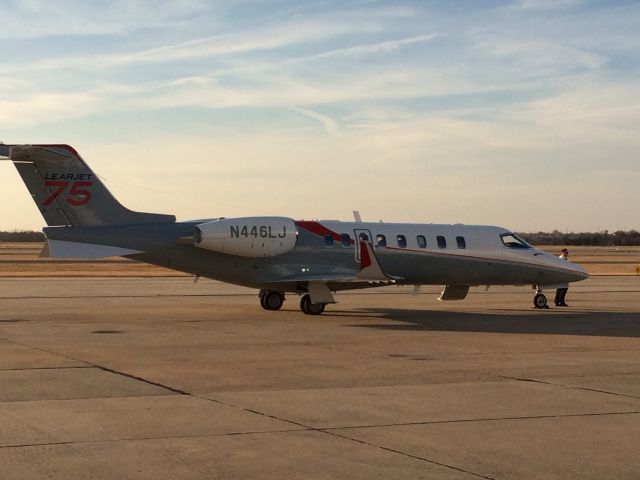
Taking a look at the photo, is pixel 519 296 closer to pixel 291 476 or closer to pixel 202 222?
pixel 202 222

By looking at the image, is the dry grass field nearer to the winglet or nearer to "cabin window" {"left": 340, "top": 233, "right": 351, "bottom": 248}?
"cabin window" {"left": 340, "top": 233, "right": 351, "bottom": 248}

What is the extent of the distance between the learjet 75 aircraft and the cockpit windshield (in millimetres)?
35

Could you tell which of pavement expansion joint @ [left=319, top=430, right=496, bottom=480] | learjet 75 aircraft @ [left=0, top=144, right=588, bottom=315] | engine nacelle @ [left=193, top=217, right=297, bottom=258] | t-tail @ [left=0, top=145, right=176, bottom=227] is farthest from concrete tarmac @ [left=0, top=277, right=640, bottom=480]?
t-tail @ [left=0, top=145, right=176, bottom=227]

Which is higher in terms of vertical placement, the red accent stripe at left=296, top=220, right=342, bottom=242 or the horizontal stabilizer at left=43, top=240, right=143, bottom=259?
the red accent stripe at left=296, top=220, right=342, bottom=242

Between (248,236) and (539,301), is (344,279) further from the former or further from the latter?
(539,301)

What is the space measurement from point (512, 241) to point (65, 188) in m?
14.0

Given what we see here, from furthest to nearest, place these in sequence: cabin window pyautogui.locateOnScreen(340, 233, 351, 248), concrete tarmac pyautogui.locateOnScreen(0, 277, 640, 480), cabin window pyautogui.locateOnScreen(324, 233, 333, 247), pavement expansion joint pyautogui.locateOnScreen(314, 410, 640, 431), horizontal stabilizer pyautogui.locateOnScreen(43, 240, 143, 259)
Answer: cabin window pyautogui.locateOnScreen(340, 233, 351, 248), cabin window pyautogui.locateOnScreen(324, 233, 333, 247), horizontal stabilizer pyautogui.locateOnScreen(43, 240, 143, 259), pavement expansion joint pyautogui.locateOnScreen(314, 410, 640, 431), concrete tarmac pyautogui.locateOnScreen(0, 277, 640, 480)

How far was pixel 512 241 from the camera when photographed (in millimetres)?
31047

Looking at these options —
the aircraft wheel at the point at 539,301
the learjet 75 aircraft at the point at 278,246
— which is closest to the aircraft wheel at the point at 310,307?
the learjet 75 aircraft at the point at 278,246

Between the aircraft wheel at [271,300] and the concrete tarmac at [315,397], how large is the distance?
9.38 feet

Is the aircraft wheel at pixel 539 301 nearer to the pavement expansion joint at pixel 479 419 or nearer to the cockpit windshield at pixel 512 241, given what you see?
the cockpit windshield at pixel 512 241

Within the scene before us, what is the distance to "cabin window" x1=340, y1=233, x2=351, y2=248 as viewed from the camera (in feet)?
93.4

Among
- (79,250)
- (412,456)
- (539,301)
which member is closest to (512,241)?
(539,301)

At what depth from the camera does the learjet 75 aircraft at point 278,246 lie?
25562mm
